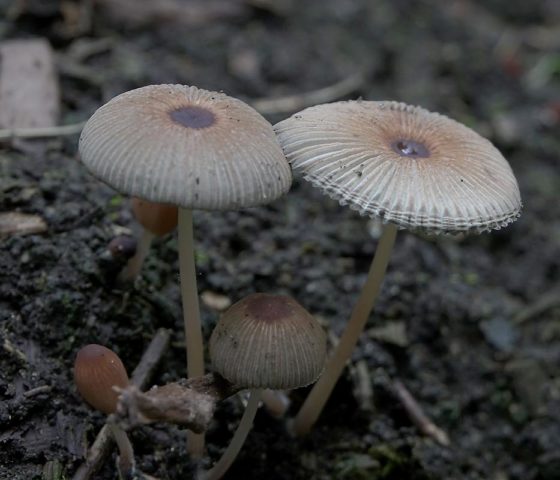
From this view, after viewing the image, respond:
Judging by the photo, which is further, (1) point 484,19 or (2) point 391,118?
(1) point 484,19

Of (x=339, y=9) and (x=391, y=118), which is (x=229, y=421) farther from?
(x=339, y=9)

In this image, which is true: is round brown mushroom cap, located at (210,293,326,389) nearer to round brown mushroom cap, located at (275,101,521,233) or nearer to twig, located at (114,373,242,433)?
twig, located at (114,373,242,433)

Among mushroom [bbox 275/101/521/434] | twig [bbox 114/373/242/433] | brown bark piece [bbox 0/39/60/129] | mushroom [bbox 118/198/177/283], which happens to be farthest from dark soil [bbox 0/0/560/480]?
mushroom [bbox 275/101/521/434]

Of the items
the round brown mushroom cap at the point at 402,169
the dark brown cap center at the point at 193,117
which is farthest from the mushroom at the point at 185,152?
the round brown mushroom cap at the point at 402,169

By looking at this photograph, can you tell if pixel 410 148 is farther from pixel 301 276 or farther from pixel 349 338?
pixel 301 276

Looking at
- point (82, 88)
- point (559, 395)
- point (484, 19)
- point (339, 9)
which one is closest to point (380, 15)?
point (339, 9)

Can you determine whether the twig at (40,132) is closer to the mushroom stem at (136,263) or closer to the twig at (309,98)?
the mushroom stem at (136,263)
